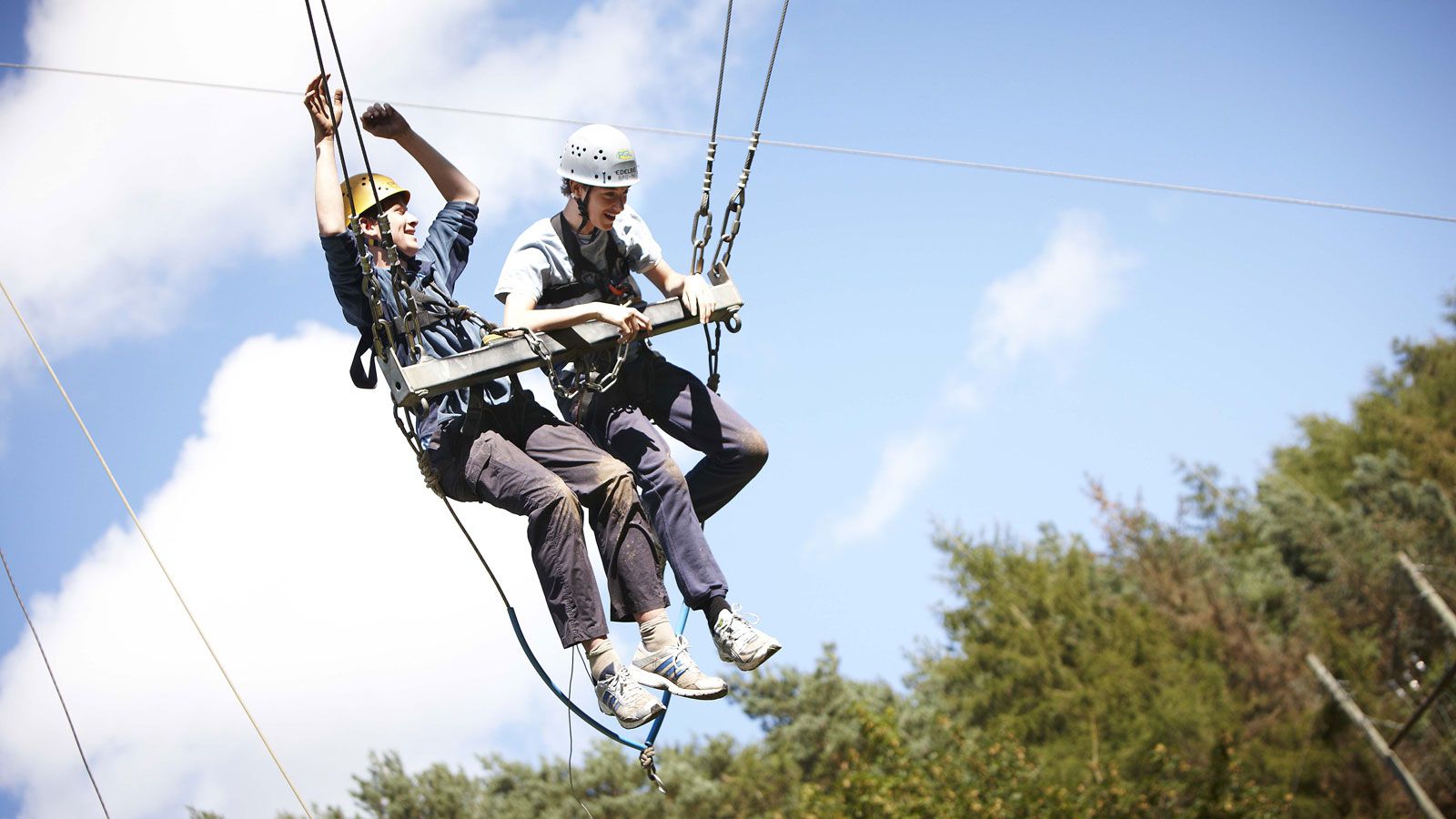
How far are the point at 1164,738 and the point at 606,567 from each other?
2883 centimetres

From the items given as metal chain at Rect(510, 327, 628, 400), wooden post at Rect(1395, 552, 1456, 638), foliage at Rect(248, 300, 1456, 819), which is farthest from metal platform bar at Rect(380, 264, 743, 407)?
wooden post at Rect(1395, 552, 1456, 638)

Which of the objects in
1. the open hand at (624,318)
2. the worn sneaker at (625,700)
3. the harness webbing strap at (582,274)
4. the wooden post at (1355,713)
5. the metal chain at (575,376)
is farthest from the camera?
the wooden post at (1355,713)

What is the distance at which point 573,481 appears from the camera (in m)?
5.62

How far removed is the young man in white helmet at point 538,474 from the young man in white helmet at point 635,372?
17cm

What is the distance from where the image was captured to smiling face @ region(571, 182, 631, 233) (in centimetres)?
568

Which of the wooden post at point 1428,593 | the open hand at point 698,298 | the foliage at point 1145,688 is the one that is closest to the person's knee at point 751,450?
the open hand at point 698,298

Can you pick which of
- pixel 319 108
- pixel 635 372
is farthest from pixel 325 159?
pixel 635 372

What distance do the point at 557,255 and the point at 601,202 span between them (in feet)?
0.81

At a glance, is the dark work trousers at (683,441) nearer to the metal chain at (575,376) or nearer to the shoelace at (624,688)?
the metal chain at (575,376)

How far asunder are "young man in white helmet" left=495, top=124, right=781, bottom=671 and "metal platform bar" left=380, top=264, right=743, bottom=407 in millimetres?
61

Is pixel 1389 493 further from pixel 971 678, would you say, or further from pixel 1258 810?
pixel 1258 810

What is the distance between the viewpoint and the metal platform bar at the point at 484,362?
17.7ft

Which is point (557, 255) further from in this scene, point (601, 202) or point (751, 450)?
point (751, 450)

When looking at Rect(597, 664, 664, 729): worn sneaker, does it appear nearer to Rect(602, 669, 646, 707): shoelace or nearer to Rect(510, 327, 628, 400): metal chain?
Rect(602, 669, 646, 707): shoelace
